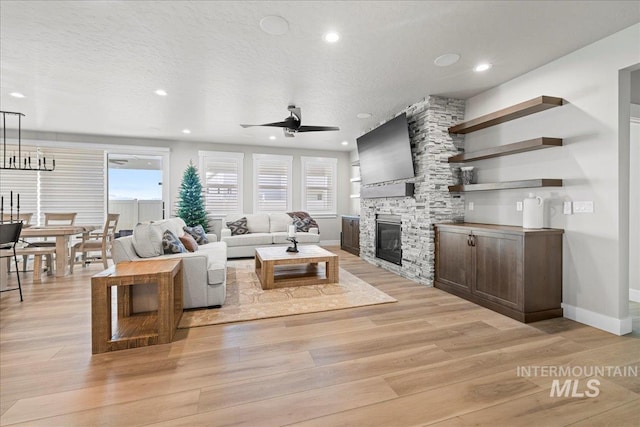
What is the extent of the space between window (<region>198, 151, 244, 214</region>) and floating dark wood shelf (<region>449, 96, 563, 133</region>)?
17.2ft

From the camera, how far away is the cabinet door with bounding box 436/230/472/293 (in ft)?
11.6

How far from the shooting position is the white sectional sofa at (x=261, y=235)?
605 cm

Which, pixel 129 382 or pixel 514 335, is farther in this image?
pixel 514 335

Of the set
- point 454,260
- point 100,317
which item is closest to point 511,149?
point 454,260

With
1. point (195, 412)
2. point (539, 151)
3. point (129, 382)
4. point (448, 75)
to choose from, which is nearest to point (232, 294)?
point (129, 382)

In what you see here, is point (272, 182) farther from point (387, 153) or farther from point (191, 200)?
point (387, 153)

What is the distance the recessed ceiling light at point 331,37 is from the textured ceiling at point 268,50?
3.4 inches

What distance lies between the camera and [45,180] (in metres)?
6.05

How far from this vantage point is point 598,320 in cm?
272

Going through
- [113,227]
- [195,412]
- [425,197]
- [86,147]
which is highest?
[86,147]

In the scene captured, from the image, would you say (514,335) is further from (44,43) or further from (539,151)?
(44,43)

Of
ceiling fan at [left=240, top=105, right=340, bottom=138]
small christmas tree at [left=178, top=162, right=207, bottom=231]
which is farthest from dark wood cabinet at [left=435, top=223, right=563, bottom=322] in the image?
small christmas tree at [left=178, top=162, right=207, bottom=231]

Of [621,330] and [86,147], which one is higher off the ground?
[86,147]

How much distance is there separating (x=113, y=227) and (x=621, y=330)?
731 cm
